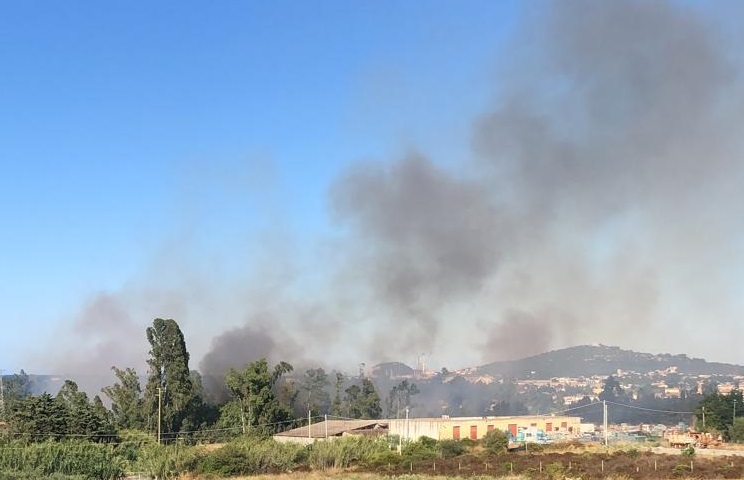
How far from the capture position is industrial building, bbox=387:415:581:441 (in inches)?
2736

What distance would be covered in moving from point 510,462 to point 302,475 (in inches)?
497

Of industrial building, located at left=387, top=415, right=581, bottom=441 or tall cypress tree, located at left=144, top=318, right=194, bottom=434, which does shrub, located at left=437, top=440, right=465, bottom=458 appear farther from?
tall cypress tree, located at left=144, top=318, right=194, bottom=434

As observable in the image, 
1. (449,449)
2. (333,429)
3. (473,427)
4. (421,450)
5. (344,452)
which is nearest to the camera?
(344,452)

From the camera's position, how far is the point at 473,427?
74688mm

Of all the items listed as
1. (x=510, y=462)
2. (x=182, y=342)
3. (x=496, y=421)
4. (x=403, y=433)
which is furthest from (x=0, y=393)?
(x=510, y=462)

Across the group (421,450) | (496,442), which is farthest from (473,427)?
(421,450)

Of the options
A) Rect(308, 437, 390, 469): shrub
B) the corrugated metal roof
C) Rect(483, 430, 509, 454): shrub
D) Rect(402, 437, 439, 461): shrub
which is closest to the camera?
Rect(308, 437, 390, 469): shrub

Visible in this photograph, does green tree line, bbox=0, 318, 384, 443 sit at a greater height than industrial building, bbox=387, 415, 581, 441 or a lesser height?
greater

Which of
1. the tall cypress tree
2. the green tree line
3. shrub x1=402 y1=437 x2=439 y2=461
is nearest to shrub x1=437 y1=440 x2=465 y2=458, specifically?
shrub x1=402 y1=437 x2=439 y2=461

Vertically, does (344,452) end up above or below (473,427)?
above

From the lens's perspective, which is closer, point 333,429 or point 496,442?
point 496,442

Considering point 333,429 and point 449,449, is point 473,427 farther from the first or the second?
point 449,449

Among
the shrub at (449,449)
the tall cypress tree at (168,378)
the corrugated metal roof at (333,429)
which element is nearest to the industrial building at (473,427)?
the corrugated metal roof at (333,429)

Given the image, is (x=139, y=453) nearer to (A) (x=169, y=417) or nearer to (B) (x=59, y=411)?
(B) (x=59, y=411)
